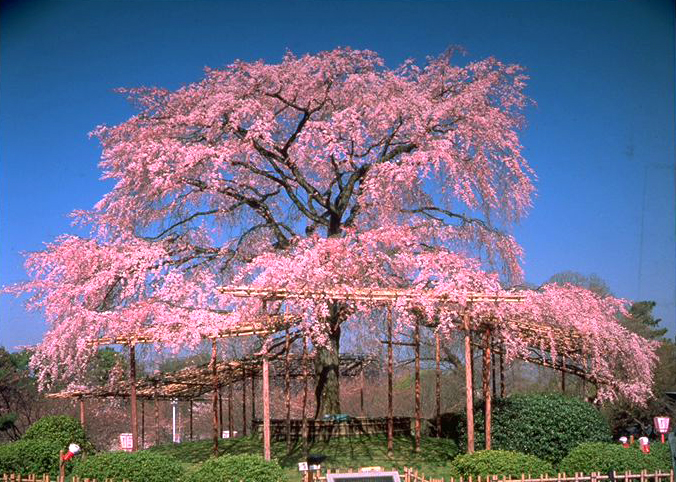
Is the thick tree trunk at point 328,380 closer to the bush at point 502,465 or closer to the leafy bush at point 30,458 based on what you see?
the leafy bush at point 30,458

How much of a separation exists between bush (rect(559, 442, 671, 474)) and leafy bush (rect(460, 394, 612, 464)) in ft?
11.9

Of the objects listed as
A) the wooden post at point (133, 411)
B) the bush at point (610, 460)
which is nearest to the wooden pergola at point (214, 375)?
the wooden post at point (133, 411)

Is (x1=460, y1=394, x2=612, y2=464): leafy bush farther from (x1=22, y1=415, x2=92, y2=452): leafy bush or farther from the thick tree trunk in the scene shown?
(x1=22, y1=415, x2=92, y2=452): leafy bush

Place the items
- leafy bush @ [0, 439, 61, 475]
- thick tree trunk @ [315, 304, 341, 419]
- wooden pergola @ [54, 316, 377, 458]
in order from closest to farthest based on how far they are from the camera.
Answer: leafy bush @ [0, 439, 61, 475]
wooden pergola @ [54, 316, 377, 458]
thick tree trunk @ [315, 304, 341, 419]

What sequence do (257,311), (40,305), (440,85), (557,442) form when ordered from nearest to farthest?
1. (557,442)
2. (257,311)
3. (40,305)
4. (440,85)

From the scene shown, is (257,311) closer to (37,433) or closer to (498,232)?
(37,433)

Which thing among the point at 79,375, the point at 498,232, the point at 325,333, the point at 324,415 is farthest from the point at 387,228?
the point at 79,375

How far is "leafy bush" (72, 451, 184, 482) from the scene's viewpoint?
53.2 feet

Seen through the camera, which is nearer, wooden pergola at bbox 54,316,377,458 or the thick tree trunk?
wooden pergola at bbox 54,316,377,458

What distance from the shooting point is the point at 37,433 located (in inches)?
890

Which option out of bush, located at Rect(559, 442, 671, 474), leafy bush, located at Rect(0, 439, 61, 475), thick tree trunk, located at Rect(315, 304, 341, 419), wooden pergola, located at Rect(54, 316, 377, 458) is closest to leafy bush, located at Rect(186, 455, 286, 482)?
wooden pergola, located at Rect(54, 316, 377, 458)

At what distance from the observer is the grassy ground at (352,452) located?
2184cm

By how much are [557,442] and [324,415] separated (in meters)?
7.89

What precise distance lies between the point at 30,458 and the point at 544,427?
41.1ft
